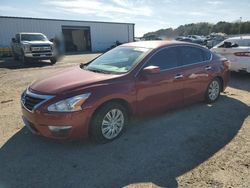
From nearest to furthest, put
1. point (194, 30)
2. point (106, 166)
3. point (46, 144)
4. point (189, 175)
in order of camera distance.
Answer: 1. point (189, 175)
2. point (106, 166)
3. point (46, 144)
4. point (194, 30)

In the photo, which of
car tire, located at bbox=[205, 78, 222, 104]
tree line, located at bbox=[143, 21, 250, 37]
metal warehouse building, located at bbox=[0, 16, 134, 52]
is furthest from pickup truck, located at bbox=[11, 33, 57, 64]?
tree line, located at bbox=[143, 21, 250, 37]

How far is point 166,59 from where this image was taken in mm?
4984

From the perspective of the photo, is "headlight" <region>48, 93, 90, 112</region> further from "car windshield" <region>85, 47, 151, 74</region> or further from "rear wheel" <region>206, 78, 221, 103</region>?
"rear wheel" <region>206, 78, 221, 103</region>

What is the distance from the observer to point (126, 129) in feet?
15.2

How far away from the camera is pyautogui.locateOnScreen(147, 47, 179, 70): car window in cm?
473

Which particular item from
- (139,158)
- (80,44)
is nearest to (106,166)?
(139,158)

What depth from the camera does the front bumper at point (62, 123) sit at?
367 centimetres

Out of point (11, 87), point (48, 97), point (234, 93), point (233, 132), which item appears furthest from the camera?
point (11, 87)

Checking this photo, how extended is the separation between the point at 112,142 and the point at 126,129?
1.73 ft

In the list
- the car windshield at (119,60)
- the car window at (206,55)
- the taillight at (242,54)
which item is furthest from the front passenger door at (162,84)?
the taillight at (242,54)

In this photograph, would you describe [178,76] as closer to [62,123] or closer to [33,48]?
[62,123]

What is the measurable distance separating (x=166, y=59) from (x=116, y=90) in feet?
4.82

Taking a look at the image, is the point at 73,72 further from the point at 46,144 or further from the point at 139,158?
the point at 139,158

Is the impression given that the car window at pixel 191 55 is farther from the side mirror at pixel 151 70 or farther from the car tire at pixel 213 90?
the side mirror at pixel 151 70
